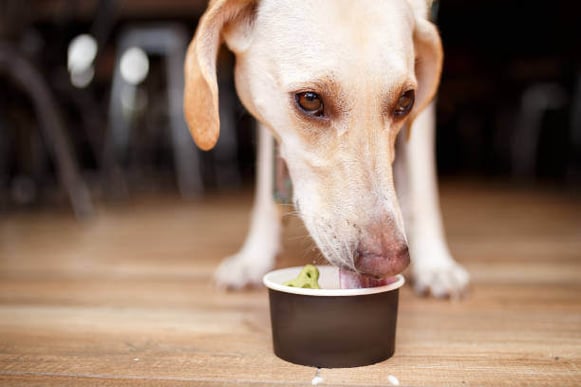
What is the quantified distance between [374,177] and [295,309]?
0.89 ft

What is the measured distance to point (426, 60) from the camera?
1.30 m

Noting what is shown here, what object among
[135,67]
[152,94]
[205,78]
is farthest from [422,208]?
[152,94]

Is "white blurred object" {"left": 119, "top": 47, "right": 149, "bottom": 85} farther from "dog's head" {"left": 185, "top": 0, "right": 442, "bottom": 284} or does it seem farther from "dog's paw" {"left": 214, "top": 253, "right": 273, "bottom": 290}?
"dog's head" {"left": 185, "top": 0, "right": 442, "bottom": 284}

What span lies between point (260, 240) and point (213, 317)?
0.39m

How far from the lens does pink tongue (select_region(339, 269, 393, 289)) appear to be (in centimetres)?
94

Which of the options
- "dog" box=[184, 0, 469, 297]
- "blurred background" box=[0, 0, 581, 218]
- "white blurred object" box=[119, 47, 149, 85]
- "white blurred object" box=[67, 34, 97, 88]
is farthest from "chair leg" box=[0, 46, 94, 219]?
"white blurred object" box=[119, 47, 149, 85]

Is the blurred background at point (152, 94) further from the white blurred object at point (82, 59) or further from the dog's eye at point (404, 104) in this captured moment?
the dog's eye at point (404, 104)

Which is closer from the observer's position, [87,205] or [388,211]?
[388,211]

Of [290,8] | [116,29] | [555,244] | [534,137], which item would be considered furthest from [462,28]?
[290,8]

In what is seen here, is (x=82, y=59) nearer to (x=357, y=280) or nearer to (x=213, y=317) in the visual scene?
(x=213, y=317)

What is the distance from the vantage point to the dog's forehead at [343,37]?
1.05m

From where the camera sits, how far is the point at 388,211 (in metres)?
0.98

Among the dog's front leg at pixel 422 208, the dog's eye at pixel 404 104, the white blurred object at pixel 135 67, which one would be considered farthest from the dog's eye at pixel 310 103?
the white blurred object at pixel 135 67

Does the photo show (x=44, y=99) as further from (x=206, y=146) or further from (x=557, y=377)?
(x=557, y=377)
